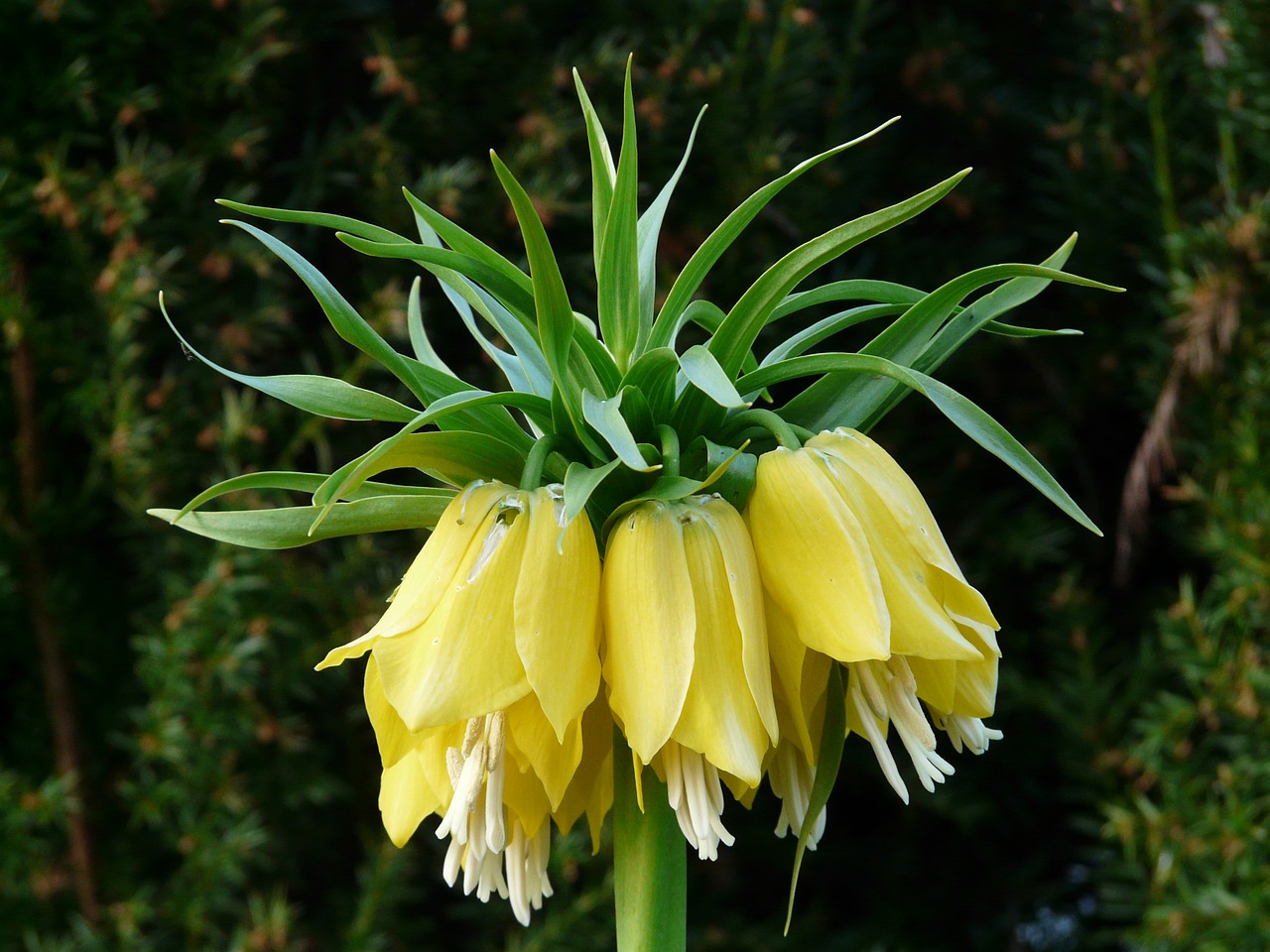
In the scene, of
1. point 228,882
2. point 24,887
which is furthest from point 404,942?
point 24,887

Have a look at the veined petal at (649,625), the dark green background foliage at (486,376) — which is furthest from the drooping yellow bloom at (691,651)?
the dark green background foliage at (486,376)

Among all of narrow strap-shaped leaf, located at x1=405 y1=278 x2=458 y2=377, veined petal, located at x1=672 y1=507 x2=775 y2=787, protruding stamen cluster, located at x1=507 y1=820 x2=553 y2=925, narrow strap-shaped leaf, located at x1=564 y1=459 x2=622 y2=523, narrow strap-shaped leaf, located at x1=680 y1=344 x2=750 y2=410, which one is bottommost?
protruding stamen cluster, located at x1=507 y1=820 x2=553 y2=925

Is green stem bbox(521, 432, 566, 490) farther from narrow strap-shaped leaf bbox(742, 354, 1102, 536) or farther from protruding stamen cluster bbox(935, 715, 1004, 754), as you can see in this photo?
protruding stamen cluster bbox(935, 715, 1004, 754)

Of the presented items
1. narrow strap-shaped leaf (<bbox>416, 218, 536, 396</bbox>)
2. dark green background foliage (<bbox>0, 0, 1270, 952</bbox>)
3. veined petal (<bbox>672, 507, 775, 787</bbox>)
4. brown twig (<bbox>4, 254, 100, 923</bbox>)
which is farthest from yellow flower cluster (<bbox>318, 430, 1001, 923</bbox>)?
brown twig (<bbox>4, 254, 100, 923</bbox>)

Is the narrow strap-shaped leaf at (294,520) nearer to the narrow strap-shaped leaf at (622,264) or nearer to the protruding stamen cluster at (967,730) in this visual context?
the narrow strap-shaped leaf at (622,264)

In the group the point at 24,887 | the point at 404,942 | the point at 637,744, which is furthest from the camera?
the point at 404,942

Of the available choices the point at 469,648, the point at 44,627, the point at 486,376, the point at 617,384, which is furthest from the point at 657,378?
the point at 44,627

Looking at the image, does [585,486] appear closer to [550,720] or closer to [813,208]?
[550,720]
